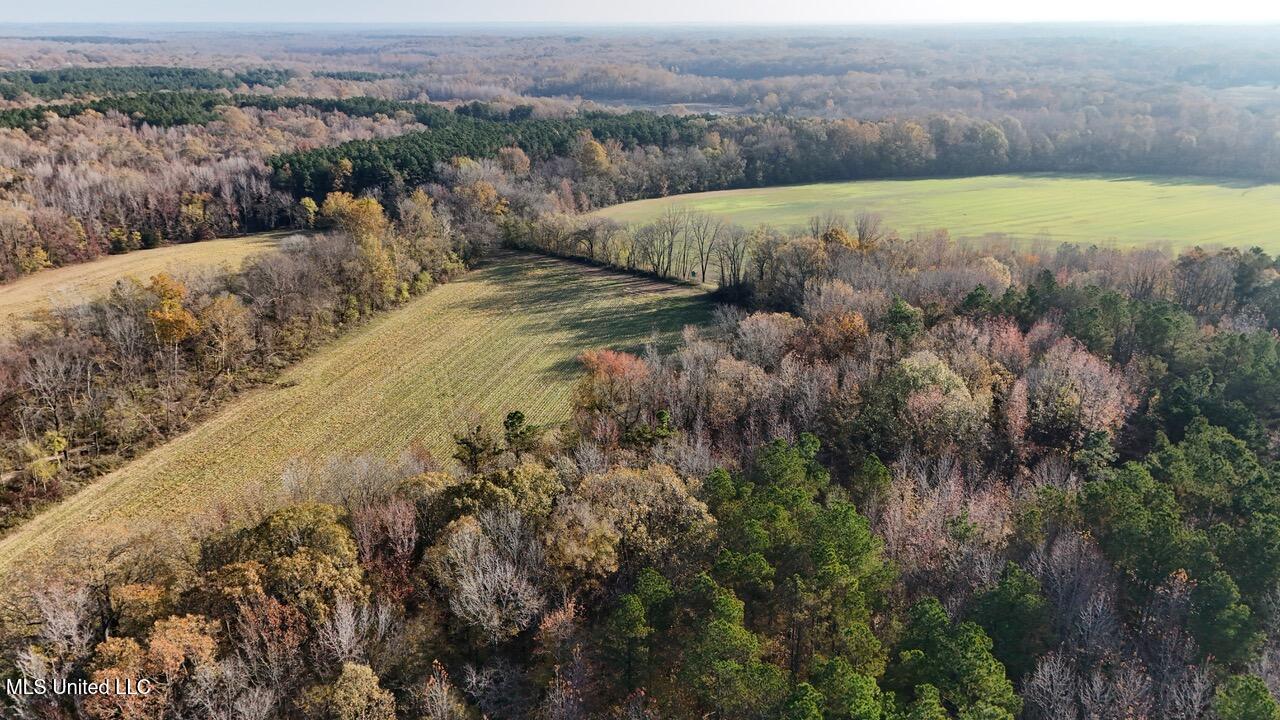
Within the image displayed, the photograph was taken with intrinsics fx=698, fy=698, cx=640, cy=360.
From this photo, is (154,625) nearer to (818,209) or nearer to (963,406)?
(963,406)

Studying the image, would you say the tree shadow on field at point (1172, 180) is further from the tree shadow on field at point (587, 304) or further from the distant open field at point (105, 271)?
the distant open field at point (105, 271)

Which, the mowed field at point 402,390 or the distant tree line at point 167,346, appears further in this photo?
the distant tree line at point 167,346

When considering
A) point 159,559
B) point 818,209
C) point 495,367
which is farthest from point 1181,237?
point 159,559

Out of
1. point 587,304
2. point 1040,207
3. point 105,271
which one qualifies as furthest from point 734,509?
point 1040,207

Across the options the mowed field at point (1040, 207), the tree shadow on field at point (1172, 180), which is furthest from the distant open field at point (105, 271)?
the tree shadow on field at point (1172, 180)

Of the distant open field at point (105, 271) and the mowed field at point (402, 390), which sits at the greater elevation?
the distant open field at point (105, 271)

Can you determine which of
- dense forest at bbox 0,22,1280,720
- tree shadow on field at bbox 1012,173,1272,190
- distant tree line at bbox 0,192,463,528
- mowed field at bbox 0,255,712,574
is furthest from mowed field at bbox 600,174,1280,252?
distant tree line at bbox 0,192,463,528

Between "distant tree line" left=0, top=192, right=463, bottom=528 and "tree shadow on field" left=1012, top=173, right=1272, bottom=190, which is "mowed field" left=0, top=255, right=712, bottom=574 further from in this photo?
"tree shadow on field" left=1012, top=173, right=1272, bottom=190
